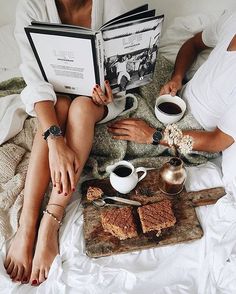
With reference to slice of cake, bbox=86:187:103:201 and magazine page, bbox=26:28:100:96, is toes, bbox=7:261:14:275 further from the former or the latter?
magazine page, bbox=26:28:100:96

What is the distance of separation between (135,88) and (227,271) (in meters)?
0.69

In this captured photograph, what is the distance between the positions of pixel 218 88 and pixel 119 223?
0.52 meters

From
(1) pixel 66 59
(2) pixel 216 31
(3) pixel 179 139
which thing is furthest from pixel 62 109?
(2) pixel 216 31

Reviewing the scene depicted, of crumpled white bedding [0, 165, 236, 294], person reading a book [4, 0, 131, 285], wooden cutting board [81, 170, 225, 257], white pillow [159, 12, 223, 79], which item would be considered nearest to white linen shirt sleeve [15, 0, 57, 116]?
person reading a book [4, 0, 131, 285]

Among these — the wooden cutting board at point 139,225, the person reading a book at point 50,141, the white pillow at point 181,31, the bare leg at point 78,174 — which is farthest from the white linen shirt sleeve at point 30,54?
the white pillow at point 181,31

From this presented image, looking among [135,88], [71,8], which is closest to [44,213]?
[135,88]

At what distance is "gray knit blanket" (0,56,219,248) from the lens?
1028 millimetres

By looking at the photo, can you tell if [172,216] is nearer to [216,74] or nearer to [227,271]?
[227,271]

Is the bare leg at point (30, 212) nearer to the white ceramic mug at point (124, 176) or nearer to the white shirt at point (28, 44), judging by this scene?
the white shirt at point (28, 44)

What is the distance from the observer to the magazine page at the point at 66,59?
909mm

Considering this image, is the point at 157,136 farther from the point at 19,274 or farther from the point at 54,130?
the point at 19,274

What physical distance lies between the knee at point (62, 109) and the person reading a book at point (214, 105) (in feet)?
0.53

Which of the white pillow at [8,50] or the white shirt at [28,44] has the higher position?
the white shirt at [28,44]

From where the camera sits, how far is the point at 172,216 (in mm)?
958
